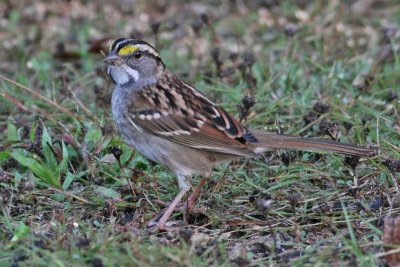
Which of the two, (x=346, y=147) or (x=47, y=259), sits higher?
(x=346, y=147)

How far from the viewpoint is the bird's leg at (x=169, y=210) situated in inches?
168

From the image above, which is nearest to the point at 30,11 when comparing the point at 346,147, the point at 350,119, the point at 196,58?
the point at 196,58

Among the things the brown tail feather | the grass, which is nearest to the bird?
the brown tail feather

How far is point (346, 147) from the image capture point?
14.5ft

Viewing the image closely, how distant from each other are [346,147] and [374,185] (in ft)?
1.19

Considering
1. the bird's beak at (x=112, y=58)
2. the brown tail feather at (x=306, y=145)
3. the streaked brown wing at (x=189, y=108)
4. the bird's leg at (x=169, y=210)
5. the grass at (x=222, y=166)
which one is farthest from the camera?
the bird's beak at (x=112, y=58)

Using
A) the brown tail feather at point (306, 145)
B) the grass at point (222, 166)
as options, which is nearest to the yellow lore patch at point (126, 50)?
the grass at point (222, 166)

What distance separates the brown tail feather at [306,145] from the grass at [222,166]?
0.38ft

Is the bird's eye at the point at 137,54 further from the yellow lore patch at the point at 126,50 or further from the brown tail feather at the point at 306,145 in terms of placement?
the brown tail feather at the point at 306,145

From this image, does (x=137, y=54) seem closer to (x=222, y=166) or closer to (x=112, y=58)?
(x=112, y=58)

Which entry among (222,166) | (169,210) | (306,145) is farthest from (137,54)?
(306,145)

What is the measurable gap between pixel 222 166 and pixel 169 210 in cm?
77

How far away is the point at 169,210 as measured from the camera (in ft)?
14.4

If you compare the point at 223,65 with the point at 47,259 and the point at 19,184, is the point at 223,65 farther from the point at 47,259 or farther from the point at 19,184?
the point at 47,259
